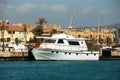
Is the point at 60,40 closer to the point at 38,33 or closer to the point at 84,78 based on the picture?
the point at 84,78

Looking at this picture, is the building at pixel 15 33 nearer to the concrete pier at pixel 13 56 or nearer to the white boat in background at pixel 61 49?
the concrete pier at pixel 13 56

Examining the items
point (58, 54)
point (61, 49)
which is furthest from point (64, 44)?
point (58, 54)

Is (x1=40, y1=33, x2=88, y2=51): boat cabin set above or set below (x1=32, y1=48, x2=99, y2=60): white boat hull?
above

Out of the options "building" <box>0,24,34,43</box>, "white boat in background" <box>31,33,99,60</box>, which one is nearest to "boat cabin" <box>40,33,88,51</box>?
"white boat in background" <box>31,33,99,60</box>

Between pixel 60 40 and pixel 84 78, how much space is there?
24.5m

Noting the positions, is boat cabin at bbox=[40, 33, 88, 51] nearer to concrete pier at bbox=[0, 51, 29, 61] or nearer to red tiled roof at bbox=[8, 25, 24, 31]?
concrete pier at bbox=[0, 51, 29, 61]

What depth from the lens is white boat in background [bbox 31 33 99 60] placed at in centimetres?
6888

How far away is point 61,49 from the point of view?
226ft

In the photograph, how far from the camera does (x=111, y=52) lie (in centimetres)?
7925

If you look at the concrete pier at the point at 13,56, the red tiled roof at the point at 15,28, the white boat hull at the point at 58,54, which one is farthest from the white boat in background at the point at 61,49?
the red tiled roof at the point at 15,28

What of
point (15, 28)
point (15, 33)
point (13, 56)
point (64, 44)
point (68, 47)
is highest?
point (15, 28)

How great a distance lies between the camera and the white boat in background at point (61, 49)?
68875 millimetres

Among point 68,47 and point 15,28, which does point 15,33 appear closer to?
point 15,28

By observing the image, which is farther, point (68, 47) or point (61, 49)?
point (68, 47)
